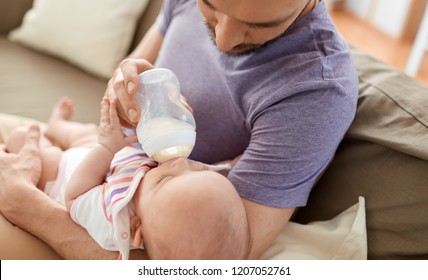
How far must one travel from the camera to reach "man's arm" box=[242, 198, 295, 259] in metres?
0.96

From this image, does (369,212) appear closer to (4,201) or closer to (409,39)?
(4,201)

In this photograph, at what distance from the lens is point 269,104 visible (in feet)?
3.22

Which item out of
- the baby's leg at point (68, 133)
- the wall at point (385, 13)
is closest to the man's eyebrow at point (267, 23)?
the baby's leg at point (68, 133)

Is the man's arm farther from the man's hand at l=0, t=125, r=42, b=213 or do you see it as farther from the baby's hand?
the man's hand at l=0, t=125, r=42, b=213

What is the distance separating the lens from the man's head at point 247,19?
0.84m

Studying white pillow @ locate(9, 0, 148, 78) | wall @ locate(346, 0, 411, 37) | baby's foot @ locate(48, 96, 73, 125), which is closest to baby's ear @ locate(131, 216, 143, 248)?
baby's foot @ locate(48, 96, 73, 125)

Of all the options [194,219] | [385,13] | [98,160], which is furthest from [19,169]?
[385,13]

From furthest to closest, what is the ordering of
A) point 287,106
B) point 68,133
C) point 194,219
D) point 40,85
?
point 40,85 → point 68,133 → point 287,106 → point 194,219

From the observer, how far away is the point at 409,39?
3516mm

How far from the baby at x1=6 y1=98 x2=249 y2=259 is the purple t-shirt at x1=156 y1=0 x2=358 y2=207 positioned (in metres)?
0.10

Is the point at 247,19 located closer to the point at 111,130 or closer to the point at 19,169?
the point at 111,130

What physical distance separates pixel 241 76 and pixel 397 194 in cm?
47

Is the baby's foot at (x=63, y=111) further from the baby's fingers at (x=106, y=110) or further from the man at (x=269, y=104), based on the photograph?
the baby's fingers at (x=106, y=110)

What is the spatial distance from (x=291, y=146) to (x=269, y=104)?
11cm
